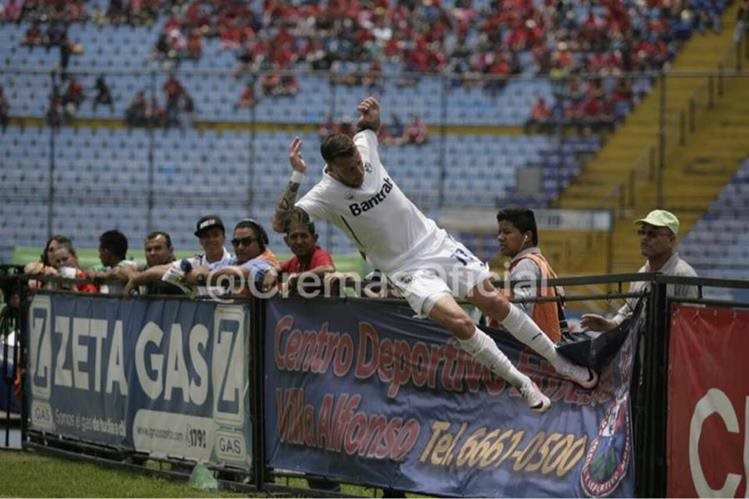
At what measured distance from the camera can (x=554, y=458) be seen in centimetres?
866

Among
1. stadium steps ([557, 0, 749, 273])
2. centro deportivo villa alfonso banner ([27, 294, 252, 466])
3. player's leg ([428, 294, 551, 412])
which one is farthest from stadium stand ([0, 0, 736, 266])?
player's leg ([428, 294, 551, 412])

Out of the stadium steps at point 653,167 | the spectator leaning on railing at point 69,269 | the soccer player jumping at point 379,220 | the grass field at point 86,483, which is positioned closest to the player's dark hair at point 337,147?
the soccer player jumping at point 379,220

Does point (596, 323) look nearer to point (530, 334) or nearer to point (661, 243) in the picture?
point (530, 334)

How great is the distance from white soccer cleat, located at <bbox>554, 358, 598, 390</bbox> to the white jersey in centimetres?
157

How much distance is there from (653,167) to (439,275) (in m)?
17.6

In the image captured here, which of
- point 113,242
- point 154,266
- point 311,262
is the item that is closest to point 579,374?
point 311,262

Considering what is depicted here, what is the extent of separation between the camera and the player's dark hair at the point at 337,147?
9719 mm

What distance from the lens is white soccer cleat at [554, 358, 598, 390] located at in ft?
27.9

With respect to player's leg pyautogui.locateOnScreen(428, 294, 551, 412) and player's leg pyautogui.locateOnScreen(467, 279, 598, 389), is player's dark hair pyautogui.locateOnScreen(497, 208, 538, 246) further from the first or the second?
player's leg pyautogui.locateOnScreen(428, 294, 551, 412)

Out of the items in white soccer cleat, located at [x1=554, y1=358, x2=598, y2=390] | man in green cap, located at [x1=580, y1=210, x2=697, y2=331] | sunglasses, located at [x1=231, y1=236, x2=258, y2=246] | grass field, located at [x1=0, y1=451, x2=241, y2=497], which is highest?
man in green cap, located at [x1=580, y1=210, x2=697, y2=331]

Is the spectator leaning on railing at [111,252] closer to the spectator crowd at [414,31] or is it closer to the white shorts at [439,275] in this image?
the white shorts at [439,275]

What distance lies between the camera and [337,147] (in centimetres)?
972

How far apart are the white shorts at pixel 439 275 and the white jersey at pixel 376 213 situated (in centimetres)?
10

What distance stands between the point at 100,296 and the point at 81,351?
0.57 m
